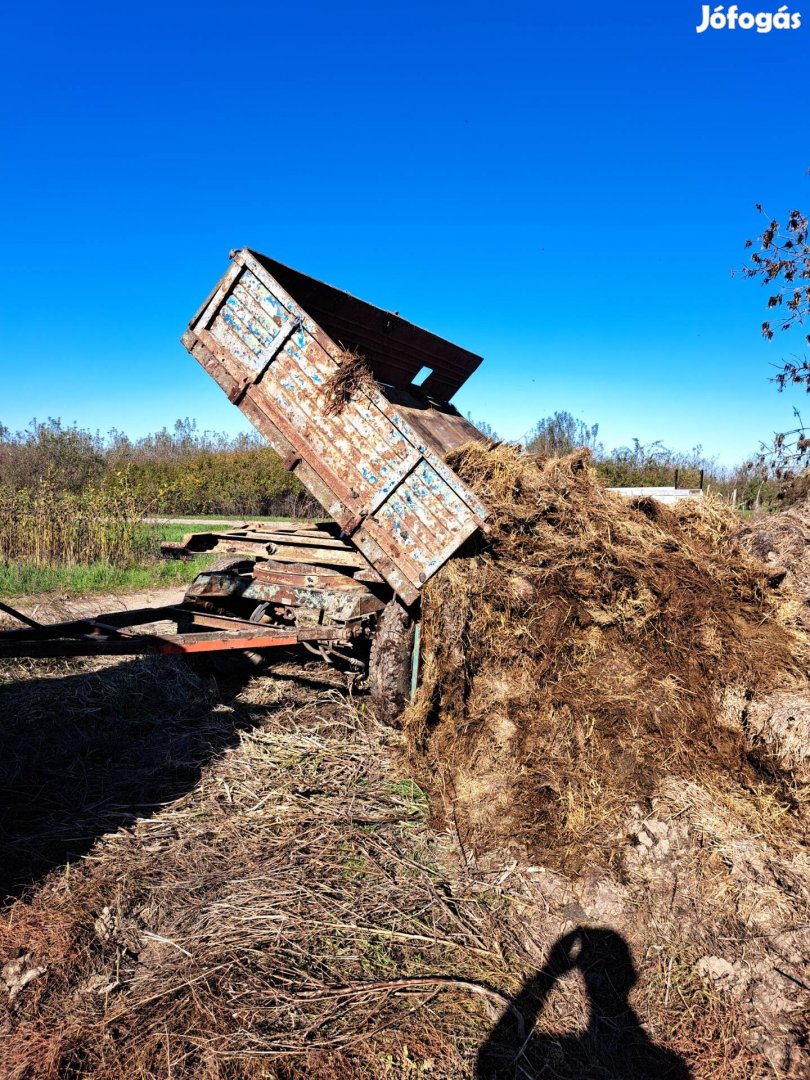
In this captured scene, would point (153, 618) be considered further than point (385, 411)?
Yes

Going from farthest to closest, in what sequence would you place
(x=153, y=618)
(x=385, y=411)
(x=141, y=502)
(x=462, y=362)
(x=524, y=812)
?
(x=141, y=502) < (x=462, y=362) < (x=153, y=618) < (x=385, y=411) < (x=524, y=812)

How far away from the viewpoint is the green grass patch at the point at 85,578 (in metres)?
10.5

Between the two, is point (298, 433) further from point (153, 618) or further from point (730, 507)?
point (730, 507)

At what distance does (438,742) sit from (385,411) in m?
2.18

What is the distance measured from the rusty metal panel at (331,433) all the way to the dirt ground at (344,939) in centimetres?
155

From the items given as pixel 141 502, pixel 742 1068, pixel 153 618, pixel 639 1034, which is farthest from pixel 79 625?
pixel 141 502

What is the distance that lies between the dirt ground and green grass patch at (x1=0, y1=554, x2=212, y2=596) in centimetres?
636

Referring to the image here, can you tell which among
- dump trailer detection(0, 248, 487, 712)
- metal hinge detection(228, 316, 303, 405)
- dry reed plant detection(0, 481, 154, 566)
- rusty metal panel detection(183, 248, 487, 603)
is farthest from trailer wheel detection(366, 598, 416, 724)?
dry reed plant detection(0, 481, 154, 566)

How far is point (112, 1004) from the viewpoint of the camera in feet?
7.99

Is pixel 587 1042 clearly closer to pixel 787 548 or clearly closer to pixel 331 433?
pixel 331 433

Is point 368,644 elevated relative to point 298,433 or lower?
lower

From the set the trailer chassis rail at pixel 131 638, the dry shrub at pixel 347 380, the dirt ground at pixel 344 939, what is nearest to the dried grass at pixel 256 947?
the dirt ground at pixel 344 939

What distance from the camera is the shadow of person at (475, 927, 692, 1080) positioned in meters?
2.30

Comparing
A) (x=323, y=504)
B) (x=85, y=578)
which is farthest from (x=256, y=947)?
(x=85, y=578)
